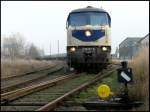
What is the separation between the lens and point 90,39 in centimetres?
2359

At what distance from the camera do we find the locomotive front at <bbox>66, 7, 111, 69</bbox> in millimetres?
23531

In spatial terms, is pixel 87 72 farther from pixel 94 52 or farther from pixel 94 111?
pixel 94 111

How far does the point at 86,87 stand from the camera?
592 inches

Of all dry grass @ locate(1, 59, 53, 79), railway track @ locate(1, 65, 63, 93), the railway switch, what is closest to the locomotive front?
railway track @ locate(1, 65, 63, 93)

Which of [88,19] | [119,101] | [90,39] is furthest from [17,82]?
[119,101]

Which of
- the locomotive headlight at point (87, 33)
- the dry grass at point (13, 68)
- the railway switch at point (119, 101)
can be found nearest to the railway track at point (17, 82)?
the dry grass at point (13, 68)

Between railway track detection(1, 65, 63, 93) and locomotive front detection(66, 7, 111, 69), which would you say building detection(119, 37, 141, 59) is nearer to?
locomotive front detection(66, 7, 111, 69)

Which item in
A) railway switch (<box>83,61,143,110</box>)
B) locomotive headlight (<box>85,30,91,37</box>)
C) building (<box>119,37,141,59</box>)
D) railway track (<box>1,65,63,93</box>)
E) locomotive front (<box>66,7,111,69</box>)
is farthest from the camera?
building (<box>119,37,141,59</box>)

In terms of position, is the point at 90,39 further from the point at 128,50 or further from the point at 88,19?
the point at 128,50

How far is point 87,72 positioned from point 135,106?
1593 centimetres

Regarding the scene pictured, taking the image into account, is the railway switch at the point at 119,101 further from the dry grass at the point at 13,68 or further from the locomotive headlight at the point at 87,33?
the dry grass at the point at 13,68

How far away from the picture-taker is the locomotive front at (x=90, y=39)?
23531 mm

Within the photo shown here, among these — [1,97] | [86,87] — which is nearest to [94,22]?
[86,87]

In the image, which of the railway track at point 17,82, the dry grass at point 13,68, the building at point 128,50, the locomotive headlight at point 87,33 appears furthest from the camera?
the building at point 128,50
